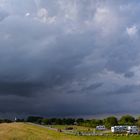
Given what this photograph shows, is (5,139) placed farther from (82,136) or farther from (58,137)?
(82,136)

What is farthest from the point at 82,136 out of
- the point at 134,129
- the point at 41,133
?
the point at 134,129

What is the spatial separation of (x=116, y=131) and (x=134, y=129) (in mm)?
9720

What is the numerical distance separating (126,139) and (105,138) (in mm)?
7310

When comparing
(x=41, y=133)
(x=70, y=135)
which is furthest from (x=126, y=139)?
(x=41, y=133)

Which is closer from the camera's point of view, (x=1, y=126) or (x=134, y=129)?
(x=1, y=126)

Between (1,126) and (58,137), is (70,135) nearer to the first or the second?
(58,137)

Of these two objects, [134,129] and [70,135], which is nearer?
[70,135]

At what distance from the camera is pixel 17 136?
127 metres

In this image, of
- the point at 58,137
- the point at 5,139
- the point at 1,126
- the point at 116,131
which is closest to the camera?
the point at 5,139

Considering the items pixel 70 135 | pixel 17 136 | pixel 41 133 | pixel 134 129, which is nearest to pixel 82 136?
pixel 70 135

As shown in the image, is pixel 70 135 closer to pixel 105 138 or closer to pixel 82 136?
pixel 82 136

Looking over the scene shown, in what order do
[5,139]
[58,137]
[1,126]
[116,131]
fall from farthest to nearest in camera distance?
[116,131] < [1,126] < [58,137] < [5,139]

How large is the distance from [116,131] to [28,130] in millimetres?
45586

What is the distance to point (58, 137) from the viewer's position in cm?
13350
